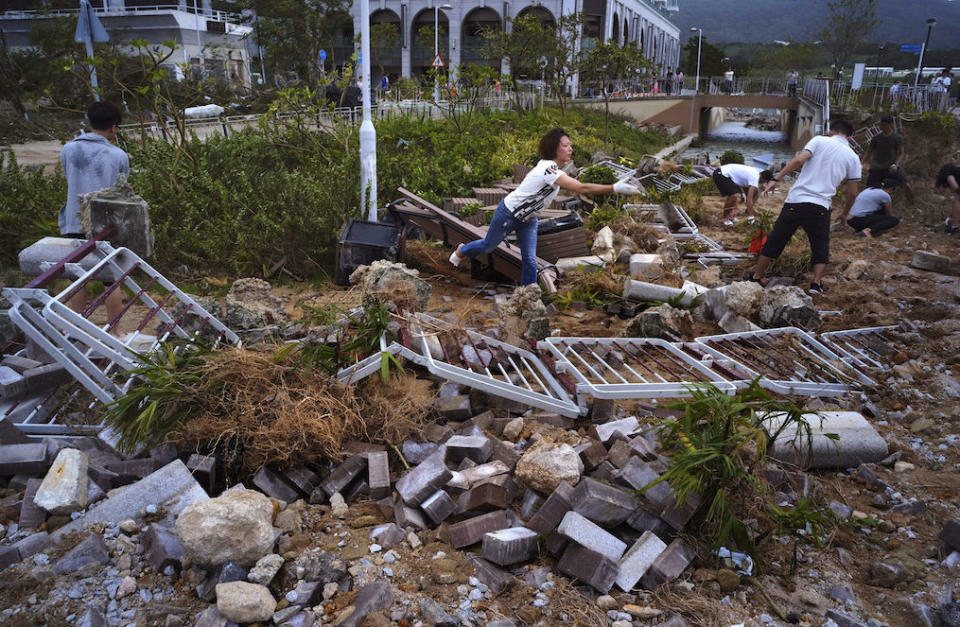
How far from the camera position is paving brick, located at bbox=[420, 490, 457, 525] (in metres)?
3.15

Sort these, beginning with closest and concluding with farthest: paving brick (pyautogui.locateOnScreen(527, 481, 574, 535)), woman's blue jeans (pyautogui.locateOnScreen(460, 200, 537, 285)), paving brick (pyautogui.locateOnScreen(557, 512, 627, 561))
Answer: paving brick (pyautogui.locateOnScreen(557, 512, 627, 561)) < paving brick (pyautogui.locateOnScreen(527, 481, 574, 535)) < woman's blue jeans (pyautogui.locateOnScreen(460, 200, 537, 285))

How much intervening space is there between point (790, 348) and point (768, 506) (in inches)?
99.8

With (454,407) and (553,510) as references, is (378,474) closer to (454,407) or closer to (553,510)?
(454,407)

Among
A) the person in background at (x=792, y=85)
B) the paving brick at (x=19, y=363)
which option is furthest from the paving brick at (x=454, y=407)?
the person in background at (x=792, y=85)

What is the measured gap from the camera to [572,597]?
269cm

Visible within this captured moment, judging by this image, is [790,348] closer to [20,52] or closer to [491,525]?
[491,525]

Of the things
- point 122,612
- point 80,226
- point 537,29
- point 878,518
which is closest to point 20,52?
point 537,29

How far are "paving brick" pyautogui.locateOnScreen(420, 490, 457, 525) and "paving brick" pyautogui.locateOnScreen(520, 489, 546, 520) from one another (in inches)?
13.7

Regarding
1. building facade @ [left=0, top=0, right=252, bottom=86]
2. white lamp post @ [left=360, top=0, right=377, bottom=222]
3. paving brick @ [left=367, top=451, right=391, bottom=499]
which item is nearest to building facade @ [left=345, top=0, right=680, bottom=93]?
building facade @ [left=0, top=0, right=252, bottom=86]

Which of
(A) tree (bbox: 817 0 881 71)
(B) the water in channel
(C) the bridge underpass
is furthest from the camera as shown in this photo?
(A) tree (bbox: 817 0 881 71)

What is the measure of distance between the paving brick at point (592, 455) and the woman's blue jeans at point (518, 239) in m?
2.64

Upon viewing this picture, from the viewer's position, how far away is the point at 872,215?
9188 millimetres

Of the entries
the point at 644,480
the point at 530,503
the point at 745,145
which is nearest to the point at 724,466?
the point at 644,480

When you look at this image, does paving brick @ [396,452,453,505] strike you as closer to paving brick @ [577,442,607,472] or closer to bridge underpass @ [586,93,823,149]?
paving brick @ [577,442,607,472]
